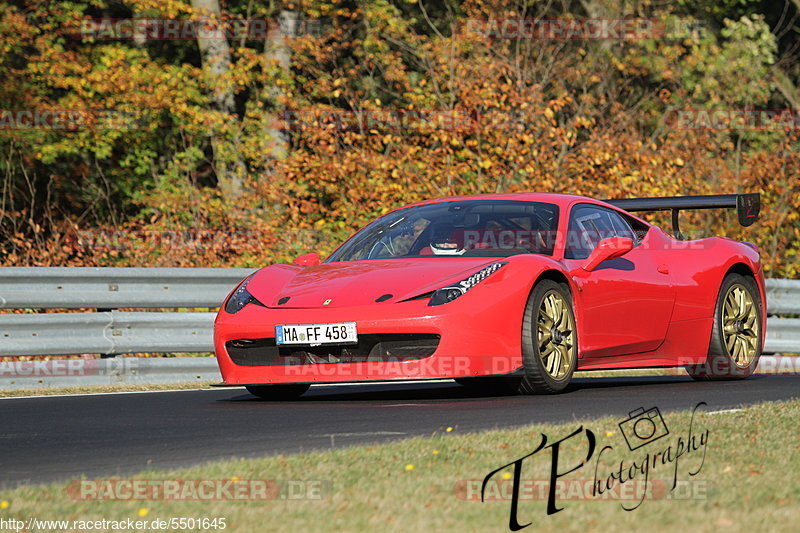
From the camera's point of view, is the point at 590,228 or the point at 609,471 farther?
the point at 590,228

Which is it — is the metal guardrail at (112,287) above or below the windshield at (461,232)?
below

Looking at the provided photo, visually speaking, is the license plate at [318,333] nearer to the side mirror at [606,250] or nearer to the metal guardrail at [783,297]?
the side mirror at [606,250]

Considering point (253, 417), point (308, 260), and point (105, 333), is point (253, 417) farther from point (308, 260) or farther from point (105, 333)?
point (105, 333)

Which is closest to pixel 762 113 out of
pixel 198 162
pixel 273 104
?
pixel 273 104

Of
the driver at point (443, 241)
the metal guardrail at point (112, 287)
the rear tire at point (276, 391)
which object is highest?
the driver at point (443, 241)

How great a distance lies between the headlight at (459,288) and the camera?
7.88 meters

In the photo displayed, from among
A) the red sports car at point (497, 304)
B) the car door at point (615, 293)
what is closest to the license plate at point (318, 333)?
the red sports car at point (497, 304)

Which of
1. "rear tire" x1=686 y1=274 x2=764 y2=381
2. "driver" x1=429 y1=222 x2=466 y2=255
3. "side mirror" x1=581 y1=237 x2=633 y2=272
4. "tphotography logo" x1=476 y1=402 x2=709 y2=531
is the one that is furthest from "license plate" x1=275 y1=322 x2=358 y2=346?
"rear tire" x1=686 y1=274 x2=764 y2=381

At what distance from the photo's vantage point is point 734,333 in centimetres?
1029

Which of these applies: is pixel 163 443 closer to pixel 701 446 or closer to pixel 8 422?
pixel 8 422

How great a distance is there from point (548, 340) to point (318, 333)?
1389mm

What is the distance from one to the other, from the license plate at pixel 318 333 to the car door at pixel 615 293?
5.08 feet

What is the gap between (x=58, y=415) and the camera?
25.8 feet

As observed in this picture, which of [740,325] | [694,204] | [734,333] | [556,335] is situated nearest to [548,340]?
[556,335]
